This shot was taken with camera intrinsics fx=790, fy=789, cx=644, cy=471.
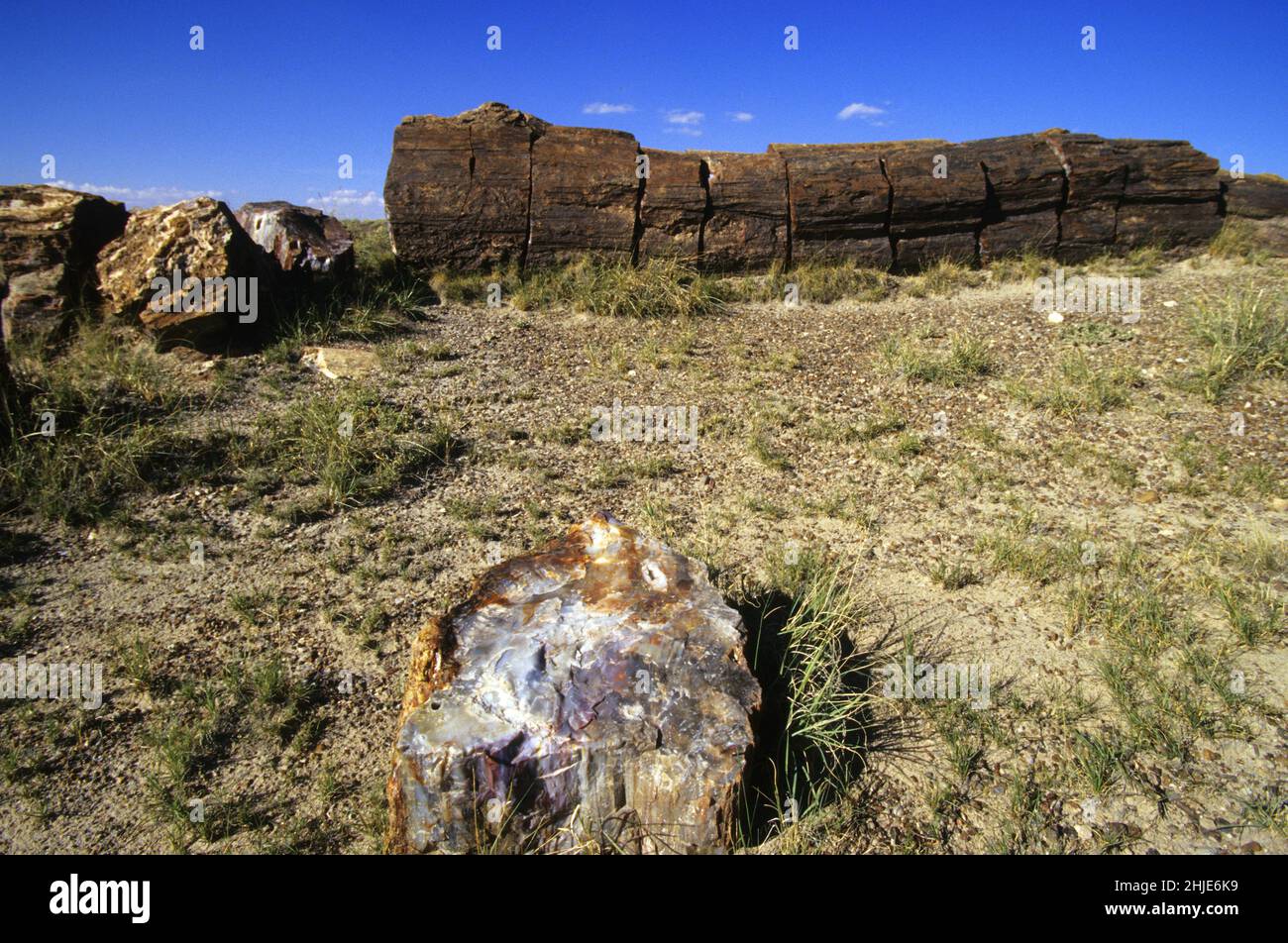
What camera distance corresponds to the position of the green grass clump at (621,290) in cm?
825

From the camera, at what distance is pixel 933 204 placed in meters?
9.19

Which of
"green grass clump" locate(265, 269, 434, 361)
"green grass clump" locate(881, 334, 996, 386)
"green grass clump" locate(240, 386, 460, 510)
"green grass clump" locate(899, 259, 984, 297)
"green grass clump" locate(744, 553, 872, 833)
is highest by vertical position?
"green grass clump" locate(899, 259, 984, 297)

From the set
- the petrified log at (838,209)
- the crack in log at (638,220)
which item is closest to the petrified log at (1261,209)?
the petrified log at (838,209)

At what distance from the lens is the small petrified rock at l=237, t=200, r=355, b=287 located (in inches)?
314

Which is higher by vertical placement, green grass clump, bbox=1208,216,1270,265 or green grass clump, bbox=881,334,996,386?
green grass clump, bbox=1208,216,1270,265

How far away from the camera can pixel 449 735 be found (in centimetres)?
292

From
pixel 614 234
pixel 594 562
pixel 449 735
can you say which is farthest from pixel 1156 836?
pixel 614 234

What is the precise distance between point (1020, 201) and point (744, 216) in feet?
11.2

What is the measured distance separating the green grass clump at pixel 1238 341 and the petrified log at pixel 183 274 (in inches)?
329

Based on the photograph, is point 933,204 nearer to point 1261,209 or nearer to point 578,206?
point 578,206

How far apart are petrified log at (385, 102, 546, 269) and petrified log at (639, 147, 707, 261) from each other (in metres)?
1.33

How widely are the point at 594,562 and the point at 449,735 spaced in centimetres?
113

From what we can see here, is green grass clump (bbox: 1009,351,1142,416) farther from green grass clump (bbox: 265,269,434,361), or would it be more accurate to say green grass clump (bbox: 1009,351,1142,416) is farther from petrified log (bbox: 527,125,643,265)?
green grass clump (bbox: 265,269,434,361)

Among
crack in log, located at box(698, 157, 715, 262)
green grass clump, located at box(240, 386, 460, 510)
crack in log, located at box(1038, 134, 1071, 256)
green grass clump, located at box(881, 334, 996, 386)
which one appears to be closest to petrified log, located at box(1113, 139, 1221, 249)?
crack in log, located at box(1038, 134, 1071, 256)
